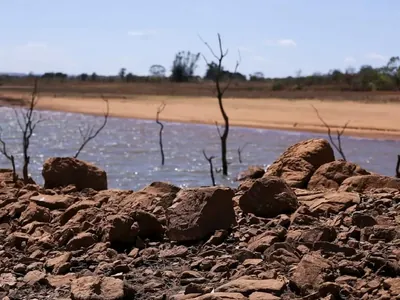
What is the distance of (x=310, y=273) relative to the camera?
174 inches

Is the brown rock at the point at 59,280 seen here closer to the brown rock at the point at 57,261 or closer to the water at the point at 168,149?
the brown rock at the point at 57,261

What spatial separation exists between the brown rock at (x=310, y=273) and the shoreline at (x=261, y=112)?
23.6 m

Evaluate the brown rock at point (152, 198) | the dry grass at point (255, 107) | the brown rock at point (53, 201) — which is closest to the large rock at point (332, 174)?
the brown rock at point (152, 198)

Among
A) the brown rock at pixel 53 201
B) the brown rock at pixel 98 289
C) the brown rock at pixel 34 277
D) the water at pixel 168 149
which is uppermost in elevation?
the brown rock at pixel 53 201

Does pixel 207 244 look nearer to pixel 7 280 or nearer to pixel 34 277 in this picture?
pixel 34 277

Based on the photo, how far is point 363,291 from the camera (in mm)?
4262

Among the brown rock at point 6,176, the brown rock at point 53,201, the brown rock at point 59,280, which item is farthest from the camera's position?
the brown rock at point 6,176

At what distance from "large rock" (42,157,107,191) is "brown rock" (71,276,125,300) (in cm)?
416

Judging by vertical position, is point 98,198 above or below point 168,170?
above

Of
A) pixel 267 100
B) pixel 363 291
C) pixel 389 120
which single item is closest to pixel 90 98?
pixel 267 100

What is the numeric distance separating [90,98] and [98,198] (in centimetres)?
4895

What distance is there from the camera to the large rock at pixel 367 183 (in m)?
7.27

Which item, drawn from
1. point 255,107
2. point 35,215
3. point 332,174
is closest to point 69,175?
point 35,215

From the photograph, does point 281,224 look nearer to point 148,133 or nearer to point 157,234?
point 157,234
